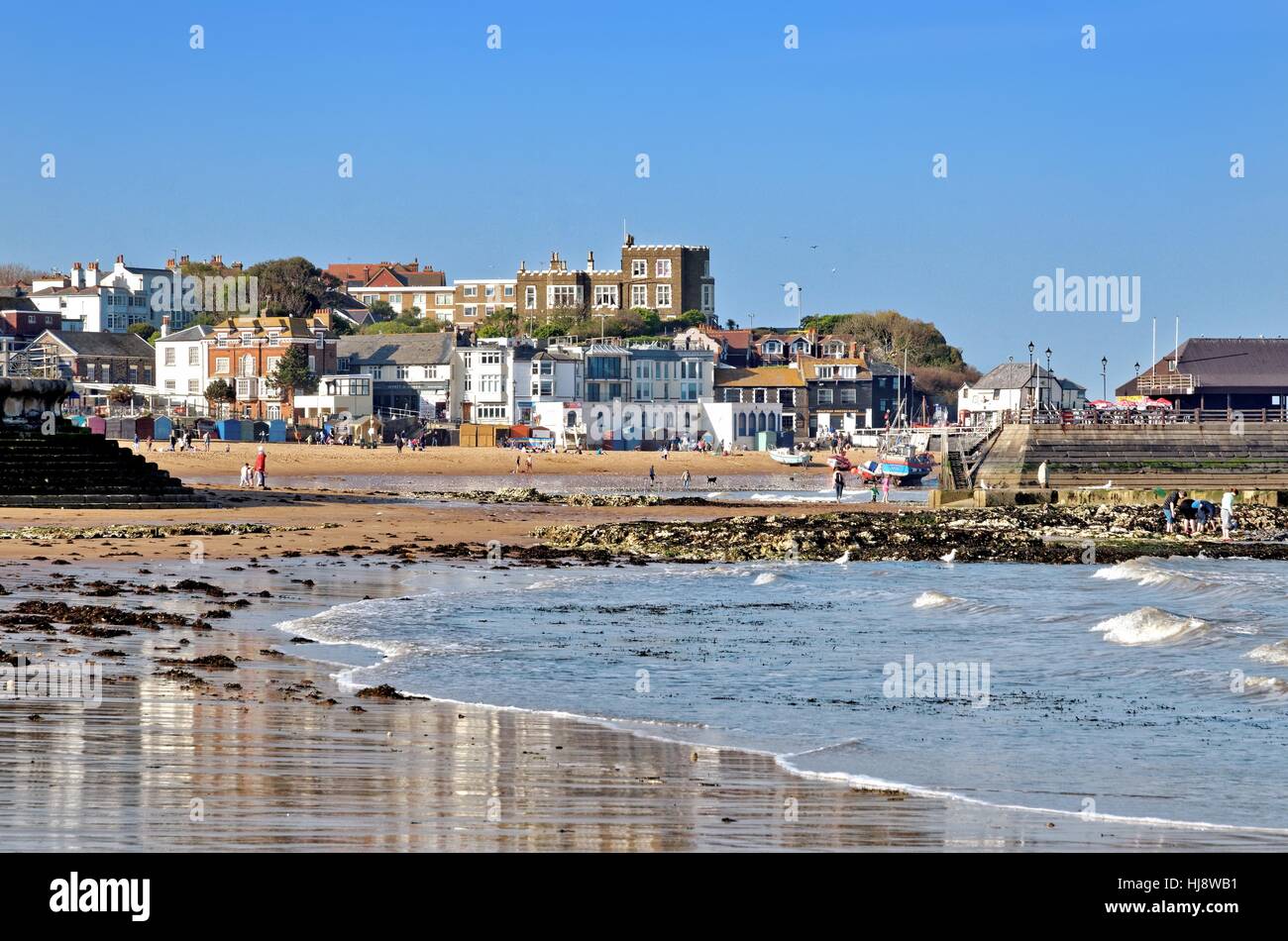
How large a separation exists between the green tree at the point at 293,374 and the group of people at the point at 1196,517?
267 feet

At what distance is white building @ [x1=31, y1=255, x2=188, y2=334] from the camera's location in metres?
147

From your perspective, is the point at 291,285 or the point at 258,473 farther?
the point at 291,285

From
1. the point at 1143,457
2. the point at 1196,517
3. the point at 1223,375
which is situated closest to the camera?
the point at 1196,517

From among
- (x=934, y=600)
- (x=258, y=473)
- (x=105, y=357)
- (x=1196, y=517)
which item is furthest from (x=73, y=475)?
(x=105, y=357)

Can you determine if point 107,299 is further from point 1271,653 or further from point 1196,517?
point 1271,653

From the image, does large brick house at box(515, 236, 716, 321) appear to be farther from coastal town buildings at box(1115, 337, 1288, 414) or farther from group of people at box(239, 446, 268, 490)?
group of people at box(239, 446, 268, 490)

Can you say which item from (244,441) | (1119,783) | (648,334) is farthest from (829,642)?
(648,334)

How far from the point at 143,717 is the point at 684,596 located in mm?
14094

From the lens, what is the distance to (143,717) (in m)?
12.9

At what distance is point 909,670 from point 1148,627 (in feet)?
16.4

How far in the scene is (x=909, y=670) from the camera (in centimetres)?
1811

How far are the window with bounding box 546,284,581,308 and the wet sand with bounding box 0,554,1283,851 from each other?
151 metres

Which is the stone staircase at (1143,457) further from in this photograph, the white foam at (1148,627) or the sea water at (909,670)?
the white foam at (1148,627)

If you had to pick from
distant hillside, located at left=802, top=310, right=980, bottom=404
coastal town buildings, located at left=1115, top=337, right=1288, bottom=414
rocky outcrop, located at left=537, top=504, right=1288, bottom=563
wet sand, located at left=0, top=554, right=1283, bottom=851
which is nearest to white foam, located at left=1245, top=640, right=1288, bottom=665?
wet sand, located at left=0, top=554, right=1283, bottom=851
